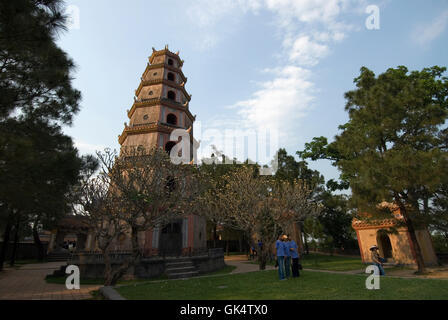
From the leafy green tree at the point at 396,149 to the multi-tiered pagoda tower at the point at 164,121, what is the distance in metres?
12.5

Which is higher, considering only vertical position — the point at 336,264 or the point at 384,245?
the point at 384,245

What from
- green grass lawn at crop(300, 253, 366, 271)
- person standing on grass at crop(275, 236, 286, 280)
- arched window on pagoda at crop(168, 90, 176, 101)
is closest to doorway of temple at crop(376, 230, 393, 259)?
green grass lawn at crop(300, 253, 366, 271)

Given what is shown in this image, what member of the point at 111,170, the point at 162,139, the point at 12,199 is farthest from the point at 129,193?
the point at 162,139

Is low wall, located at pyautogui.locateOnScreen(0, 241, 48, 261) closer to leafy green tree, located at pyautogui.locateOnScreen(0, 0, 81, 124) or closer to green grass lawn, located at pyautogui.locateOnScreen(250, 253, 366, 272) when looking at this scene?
green grass lawn, located at pyautogui.locateOnScreen(250, 253, 366, 272)

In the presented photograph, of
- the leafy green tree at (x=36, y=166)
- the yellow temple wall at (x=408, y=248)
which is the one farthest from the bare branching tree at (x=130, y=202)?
the yellow temple wall at (x=408, y=248)

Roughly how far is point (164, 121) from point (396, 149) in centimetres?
1814

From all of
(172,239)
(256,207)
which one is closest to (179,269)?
(172,239)

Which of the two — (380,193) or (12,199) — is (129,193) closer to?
(12,199)

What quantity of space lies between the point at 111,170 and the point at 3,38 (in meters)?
6.34

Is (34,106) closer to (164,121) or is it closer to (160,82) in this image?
(164,121)

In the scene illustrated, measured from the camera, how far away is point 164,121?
2142 cm

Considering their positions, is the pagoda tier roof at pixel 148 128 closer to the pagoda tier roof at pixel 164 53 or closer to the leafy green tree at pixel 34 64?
the pagoda tier roof at pixel 164 53

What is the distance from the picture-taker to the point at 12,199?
22.7 ft
